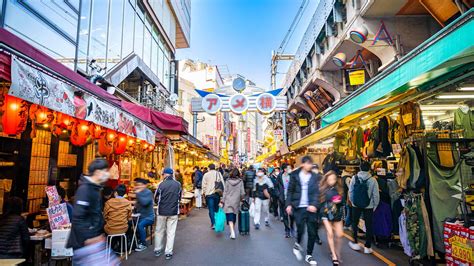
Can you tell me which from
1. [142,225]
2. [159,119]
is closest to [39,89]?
[142,225]

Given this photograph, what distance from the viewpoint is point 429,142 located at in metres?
5.66

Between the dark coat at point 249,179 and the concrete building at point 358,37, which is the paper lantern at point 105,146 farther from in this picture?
the concrete building at point 358,37

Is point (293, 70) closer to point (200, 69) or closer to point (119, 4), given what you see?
point (119, 4)

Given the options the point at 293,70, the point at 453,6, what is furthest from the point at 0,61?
the point at 293,70

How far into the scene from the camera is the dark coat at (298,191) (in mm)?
5785

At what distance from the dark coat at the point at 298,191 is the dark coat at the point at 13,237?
4899 millimetres

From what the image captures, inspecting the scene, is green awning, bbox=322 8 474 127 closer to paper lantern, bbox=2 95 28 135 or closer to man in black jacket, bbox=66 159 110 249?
man in black jacket, bbox=66 159 110 249

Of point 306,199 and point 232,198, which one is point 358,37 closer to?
point 306,199

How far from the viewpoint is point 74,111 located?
4773 mm

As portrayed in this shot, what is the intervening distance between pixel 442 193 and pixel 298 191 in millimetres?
2709

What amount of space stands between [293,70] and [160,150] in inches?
523

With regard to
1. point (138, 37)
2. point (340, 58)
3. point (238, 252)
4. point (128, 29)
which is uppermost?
point (138, 37)

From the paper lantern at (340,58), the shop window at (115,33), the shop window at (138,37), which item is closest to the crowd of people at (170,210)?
the paper lantern at (340,58)

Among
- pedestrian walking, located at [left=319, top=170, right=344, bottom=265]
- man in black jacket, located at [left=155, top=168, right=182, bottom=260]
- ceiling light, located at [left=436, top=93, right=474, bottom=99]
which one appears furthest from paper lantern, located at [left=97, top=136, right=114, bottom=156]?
ceiling light, located at [left=436, top=93, right=474, bottom=99]
